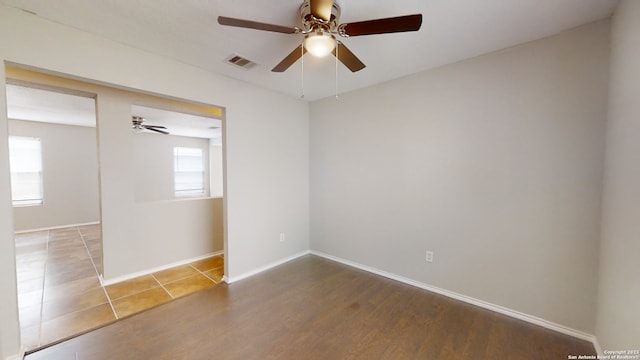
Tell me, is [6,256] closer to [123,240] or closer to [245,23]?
[123,240]

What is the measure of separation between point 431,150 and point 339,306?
6.56 feet

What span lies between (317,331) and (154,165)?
672 cm

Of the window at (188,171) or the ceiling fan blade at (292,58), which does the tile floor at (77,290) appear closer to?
the ceiling fan blade at (292,58)

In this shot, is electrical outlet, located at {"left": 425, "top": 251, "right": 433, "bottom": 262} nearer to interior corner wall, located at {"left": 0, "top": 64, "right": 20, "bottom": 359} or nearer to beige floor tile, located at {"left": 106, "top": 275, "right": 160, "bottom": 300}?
beige floor tile, located at {"left": 106, "top": 275, "right": 160, "bottom": 300}

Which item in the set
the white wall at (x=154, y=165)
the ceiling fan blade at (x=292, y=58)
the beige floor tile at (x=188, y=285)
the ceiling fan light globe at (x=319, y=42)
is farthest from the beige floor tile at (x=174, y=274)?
the white wall at (x=154, y=165)

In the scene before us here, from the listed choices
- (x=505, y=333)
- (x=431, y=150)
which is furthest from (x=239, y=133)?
(x=505, y=333)

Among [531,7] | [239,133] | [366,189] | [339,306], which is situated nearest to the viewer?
[531,7]

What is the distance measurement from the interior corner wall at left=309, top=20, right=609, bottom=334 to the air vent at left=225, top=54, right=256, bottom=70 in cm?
143

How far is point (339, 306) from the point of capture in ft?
7.96

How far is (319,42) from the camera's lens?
1.56 meters

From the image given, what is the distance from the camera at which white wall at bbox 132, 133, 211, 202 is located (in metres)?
6.29

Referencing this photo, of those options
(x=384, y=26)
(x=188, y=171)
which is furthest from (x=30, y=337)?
(x=188, y=171)

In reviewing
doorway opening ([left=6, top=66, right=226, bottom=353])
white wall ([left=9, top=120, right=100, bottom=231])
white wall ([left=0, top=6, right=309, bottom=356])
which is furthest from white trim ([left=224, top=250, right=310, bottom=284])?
white wall ([left=9, top=120, right=100, bottom=231])

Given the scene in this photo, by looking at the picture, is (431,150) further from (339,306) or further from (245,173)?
(245,173)
